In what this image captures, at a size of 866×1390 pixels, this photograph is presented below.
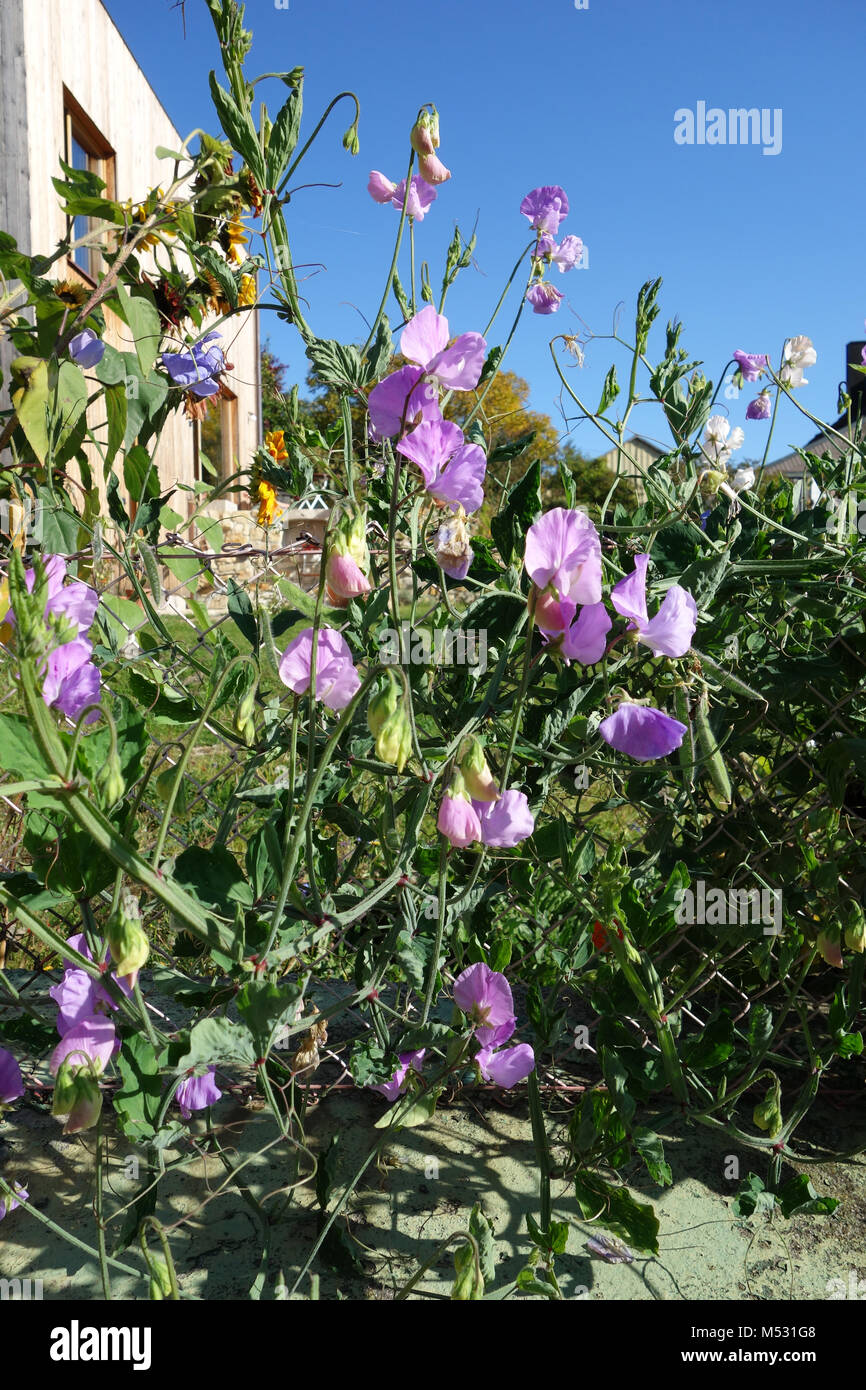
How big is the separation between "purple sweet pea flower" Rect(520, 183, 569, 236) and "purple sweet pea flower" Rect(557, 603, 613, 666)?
681 millimetres

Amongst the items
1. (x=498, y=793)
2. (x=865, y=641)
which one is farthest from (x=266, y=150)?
(x=865, y=641)

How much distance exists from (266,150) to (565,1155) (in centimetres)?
124

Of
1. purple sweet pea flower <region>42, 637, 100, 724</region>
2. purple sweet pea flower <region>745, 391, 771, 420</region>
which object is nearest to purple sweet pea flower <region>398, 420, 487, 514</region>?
Result: purple sweet pea flower <region>42, 637, 100, 724</region>

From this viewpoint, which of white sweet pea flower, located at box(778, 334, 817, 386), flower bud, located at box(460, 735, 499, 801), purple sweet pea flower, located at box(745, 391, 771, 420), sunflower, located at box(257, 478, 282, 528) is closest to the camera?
flower bud, located at box(460, 735, 499, 801)

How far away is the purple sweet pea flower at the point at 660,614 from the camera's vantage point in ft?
2.77

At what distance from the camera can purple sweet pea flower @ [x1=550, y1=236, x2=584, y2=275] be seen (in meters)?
1.28

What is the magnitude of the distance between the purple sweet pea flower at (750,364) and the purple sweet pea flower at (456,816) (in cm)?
107

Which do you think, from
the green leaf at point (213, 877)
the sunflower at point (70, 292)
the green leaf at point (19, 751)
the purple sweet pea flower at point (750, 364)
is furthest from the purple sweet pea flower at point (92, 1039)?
the purple sweet pea flower at point (750, 364)

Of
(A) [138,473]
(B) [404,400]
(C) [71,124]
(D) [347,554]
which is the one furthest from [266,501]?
(C) [71,124]

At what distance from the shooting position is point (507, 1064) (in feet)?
3.47

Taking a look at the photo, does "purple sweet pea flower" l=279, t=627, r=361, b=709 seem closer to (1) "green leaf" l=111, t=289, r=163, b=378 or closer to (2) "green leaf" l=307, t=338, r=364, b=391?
(2) "green leaf" l=307, t=338, r=364, b=391

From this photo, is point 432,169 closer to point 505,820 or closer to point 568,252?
point 568,252

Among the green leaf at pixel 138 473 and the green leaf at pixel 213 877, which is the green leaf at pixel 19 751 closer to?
the green leaf at pixel 213 877

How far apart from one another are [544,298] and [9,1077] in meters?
1.14
